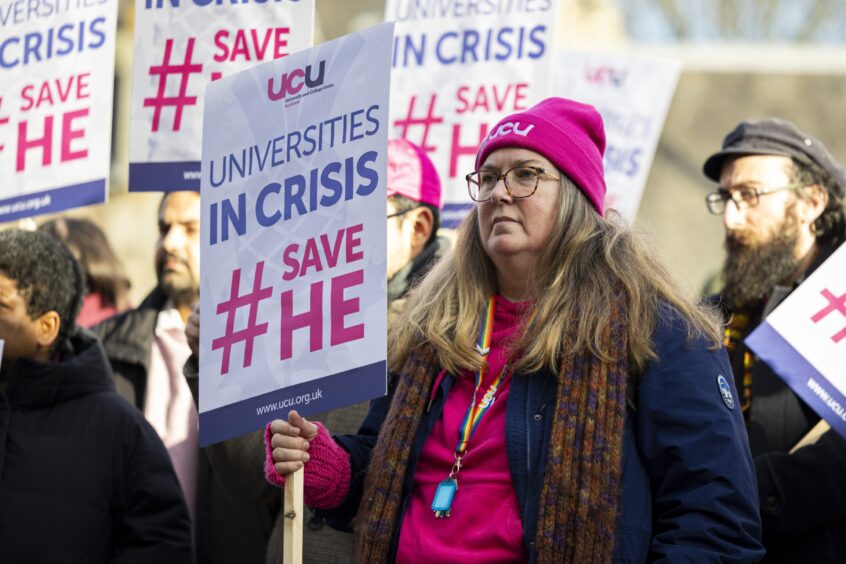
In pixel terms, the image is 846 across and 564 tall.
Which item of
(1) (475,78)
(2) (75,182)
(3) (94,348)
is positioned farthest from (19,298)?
(1) (475,78)

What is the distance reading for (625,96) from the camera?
24.2 ft

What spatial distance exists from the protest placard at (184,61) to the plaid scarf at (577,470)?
1.71m

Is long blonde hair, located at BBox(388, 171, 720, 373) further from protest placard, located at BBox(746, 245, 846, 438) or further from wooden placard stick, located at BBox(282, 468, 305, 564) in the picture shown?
protest placard, located at BBox(746, 245, 846, 438)


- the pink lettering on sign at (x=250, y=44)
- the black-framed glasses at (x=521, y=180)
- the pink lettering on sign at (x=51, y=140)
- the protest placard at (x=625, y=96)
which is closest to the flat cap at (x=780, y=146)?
the pink lettering on sign at (x=250, y=44)

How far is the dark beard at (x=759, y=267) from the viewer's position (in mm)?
4875

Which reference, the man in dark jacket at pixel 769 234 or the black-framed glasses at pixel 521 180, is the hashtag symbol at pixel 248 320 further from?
the man in dark jacket at pixel 769 234

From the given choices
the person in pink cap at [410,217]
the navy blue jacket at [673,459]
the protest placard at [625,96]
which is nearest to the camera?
the navy blue jacket at [673,459]

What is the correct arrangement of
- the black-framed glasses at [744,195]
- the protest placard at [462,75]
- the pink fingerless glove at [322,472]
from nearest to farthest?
the pink fingerless glove at [322,472], the black-framed glasses at [744,195], the protest placard at [462,75]

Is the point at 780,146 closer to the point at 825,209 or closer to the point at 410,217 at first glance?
the point at 825,209

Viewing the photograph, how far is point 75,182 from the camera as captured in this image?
5027 mm

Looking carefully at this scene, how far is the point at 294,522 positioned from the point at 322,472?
0.21 metres

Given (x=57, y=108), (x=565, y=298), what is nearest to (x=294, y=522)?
(x=565, y=298)

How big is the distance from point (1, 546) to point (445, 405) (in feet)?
4.84

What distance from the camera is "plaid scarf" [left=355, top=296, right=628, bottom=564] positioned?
3162 mm
